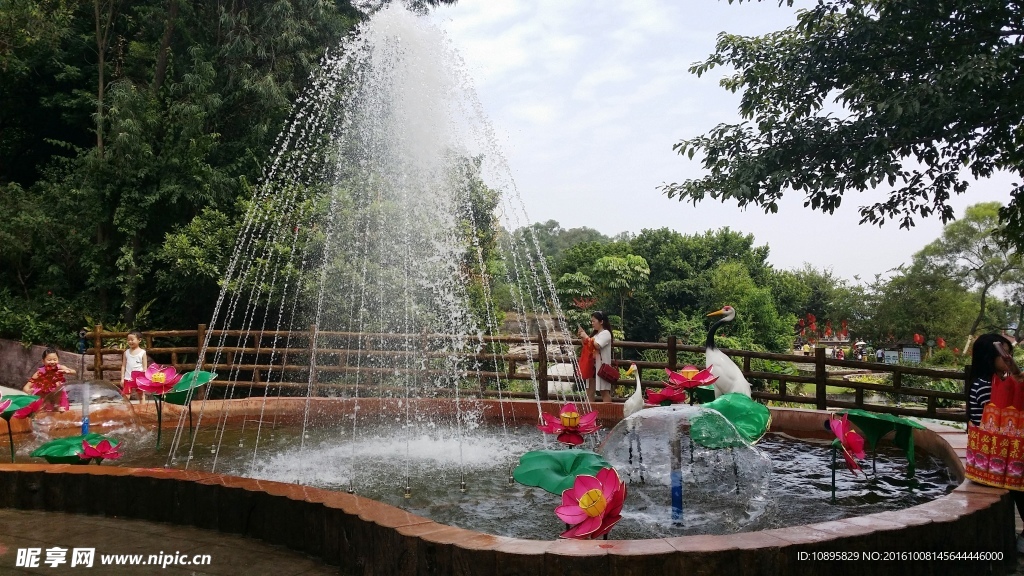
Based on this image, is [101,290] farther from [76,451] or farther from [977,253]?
[977,253]

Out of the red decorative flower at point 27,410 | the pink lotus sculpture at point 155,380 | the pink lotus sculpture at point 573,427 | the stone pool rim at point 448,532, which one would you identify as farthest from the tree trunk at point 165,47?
the pink lotus sculpture at point 573,427

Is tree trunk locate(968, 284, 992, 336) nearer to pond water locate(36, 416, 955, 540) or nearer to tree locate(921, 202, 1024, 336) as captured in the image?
tree locate(921, 202, 1024, 336)

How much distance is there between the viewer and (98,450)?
5496 mm

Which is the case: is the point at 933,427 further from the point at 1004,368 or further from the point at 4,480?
the point at 4,480

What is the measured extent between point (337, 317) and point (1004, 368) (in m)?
12.8

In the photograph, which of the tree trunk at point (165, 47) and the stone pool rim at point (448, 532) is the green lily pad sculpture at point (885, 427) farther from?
the tree trunk at point (165, 47)

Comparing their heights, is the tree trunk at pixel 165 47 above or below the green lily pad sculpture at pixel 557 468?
above

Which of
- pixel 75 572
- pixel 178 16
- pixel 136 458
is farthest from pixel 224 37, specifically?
pixel 75 572

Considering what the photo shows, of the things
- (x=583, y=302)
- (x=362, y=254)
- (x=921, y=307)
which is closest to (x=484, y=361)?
(x=362, y=254)

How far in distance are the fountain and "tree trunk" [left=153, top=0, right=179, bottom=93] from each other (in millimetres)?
3144

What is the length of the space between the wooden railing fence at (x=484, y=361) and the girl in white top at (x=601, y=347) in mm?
783

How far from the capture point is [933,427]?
24.6 ft

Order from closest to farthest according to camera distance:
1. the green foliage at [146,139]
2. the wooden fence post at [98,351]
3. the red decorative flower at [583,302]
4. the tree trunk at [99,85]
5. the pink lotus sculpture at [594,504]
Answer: the pink lotus sculpture at [594,504]
the wooden fence post at [98,351]
the green foliage at [146,139]
the tree trunk at [99,85]
the red decorative flower at [583,302]

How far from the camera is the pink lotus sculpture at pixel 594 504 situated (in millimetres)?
3428
